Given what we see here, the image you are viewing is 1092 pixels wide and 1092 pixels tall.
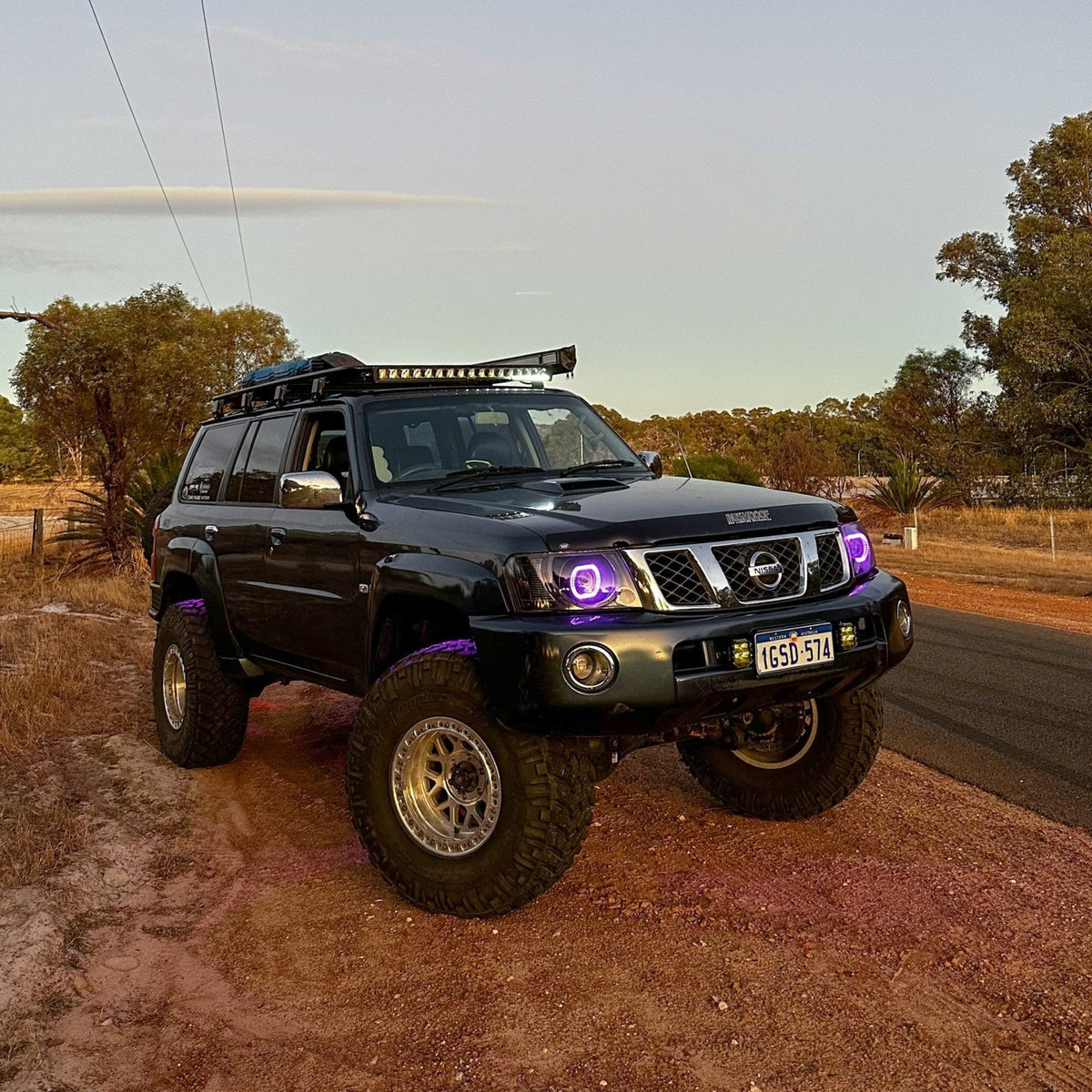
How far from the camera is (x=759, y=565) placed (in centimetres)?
436

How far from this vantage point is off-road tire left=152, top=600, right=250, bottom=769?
255 inches

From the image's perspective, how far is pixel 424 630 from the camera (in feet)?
16.0

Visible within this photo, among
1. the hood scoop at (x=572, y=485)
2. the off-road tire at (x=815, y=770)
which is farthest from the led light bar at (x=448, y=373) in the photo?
the off-road tire at (x=815, y=770)

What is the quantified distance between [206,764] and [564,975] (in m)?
3.44

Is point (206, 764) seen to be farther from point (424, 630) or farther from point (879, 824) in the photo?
point (879, 824)

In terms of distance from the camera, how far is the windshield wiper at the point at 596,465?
18.2ft

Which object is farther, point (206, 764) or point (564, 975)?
point (206, 764)

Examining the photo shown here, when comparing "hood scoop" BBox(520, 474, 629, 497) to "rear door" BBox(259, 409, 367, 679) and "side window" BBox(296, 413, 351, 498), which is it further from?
"side window" BBox(296, 413, 351, 498)

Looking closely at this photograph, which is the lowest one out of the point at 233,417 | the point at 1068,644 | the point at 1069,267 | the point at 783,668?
the point at 1068,644

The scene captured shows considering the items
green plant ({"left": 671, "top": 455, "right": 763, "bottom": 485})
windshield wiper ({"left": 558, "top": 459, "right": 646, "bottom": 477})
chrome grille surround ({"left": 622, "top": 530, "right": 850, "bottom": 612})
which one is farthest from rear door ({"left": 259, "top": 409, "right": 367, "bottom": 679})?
green plant ({"left": 671, "top": 455, "right": 763, "bottom": 485})

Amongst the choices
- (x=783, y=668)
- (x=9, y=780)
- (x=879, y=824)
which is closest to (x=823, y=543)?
(x=783, y=668)

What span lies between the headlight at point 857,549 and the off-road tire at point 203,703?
140 inches

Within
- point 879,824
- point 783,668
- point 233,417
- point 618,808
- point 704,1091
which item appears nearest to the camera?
point 704,1091

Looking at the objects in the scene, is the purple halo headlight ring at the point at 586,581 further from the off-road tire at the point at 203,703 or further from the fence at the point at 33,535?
the fence at the point at 33,535
